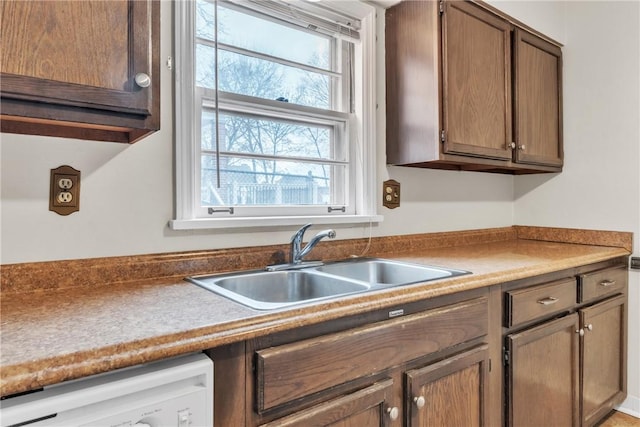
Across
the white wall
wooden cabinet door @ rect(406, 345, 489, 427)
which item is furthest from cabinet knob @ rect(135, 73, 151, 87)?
wooden cabinet door @ rect(406, 345, 489, 427)

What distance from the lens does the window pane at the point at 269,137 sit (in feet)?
5.11

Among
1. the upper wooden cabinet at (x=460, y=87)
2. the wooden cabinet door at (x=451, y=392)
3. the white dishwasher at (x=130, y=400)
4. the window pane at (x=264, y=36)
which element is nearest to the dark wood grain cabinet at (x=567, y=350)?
the wooden cabinet door at (x=451, y=392)

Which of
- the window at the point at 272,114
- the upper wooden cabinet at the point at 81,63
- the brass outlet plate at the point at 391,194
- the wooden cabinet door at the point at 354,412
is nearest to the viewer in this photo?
the upper wooden cabinet at the point at 81,63

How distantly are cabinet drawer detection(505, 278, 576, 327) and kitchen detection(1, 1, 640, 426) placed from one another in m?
0.67

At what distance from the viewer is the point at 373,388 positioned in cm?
109

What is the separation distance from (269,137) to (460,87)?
3.03ft

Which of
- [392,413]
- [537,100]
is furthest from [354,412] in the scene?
[537,100]

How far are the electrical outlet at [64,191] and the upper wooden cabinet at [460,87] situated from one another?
4.43 ft

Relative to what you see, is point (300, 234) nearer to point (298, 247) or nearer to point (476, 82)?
point (298, 247)

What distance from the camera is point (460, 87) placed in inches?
73.5

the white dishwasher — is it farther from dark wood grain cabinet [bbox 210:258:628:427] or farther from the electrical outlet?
the electrical outlet

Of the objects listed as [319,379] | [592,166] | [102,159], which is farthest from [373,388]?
[592,166]

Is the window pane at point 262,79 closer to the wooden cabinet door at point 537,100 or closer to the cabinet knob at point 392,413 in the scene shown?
the wooden cabinet door at point 537,100

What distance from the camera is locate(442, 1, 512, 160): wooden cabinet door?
1.82 meters
